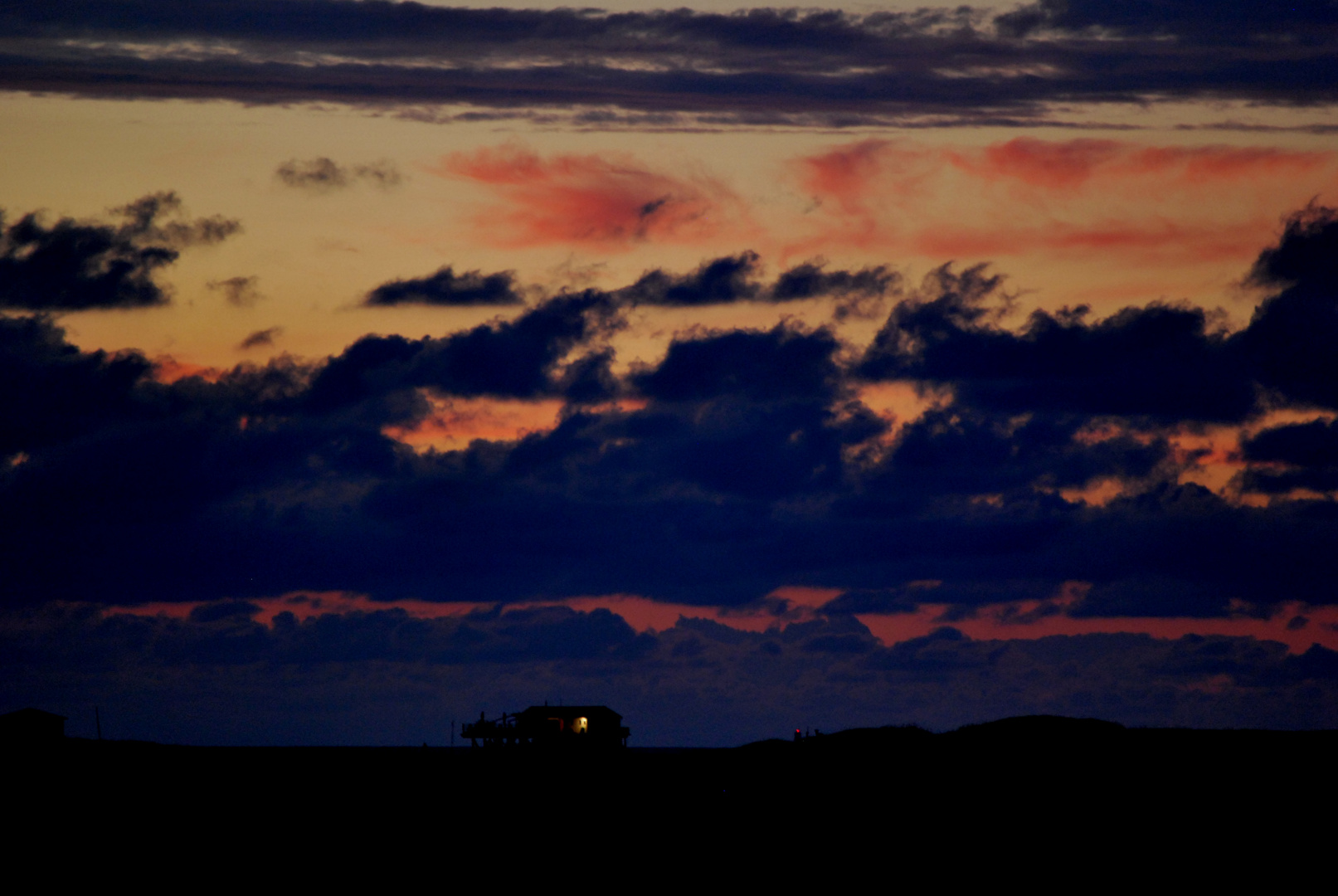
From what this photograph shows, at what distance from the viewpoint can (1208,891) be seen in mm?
54531

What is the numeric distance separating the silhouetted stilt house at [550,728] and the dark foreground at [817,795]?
4.47m

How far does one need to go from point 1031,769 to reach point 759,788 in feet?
56.4

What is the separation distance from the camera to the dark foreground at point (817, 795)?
68.2 meters

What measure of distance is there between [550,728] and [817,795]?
40655 millimetres

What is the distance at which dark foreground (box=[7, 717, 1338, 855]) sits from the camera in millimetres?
68188

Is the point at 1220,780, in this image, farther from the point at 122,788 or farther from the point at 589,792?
the point at 122,788

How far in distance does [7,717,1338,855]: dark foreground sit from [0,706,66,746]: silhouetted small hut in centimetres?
167

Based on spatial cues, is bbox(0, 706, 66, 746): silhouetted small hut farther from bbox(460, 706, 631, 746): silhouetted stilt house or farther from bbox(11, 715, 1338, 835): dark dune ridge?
bbox(460, 706, 631, 746): silhouetted stilt house

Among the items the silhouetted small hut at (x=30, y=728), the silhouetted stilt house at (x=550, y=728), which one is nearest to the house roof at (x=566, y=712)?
the silhouetted stilt house at (x=550, y=728)

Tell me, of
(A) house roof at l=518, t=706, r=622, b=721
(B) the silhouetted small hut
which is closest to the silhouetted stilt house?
(A) house roof at l=518, t=706, r=622, b=721

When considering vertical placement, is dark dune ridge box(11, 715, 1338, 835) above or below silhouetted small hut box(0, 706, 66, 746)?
below

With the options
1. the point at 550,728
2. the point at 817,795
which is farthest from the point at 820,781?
the point at 550,728

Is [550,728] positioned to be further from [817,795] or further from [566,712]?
[817,795]

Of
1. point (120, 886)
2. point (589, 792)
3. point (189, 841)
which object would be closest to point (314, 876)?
point (120, 886)
